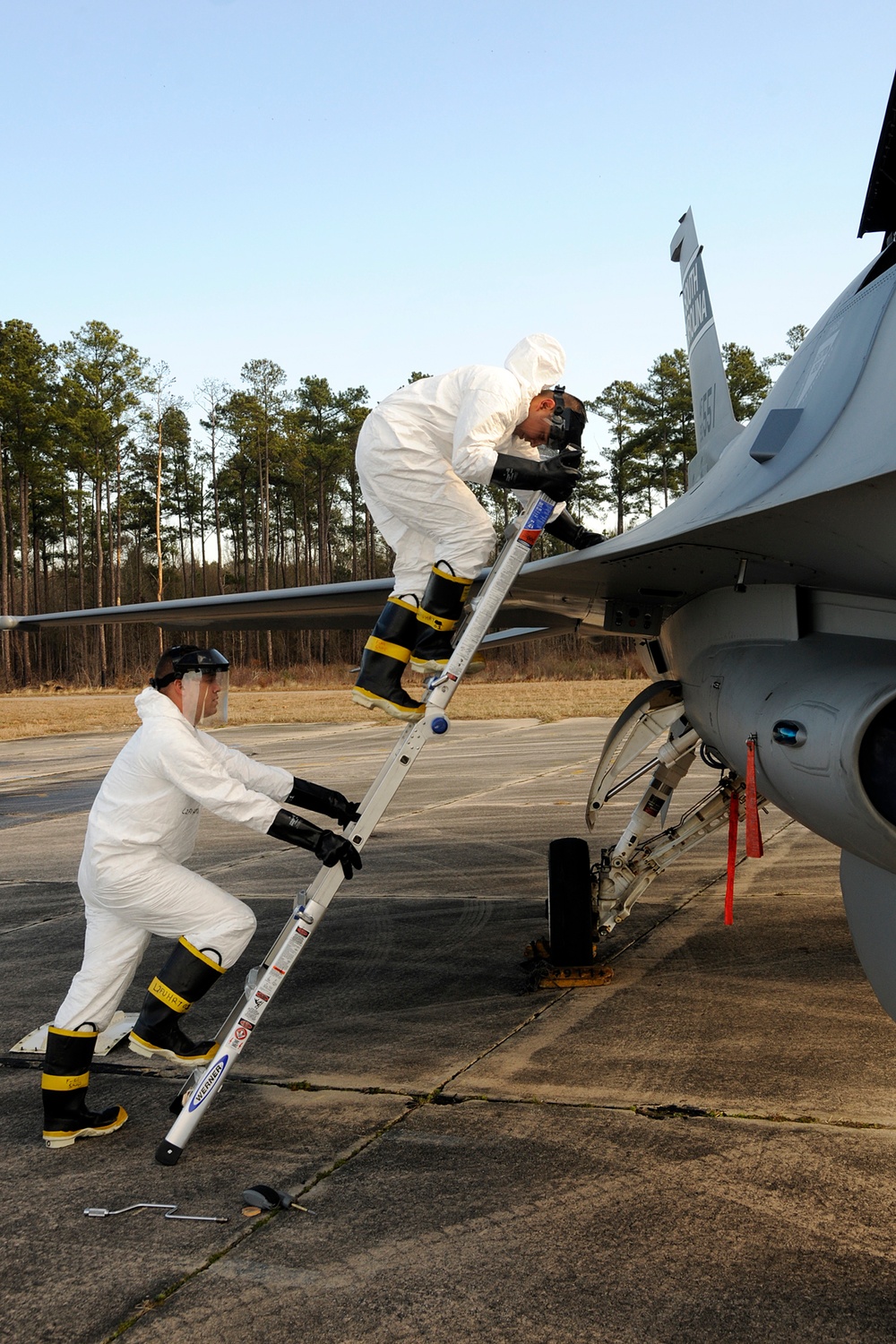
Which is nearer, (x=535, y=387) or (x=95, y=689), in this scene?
(x=535, y=387)

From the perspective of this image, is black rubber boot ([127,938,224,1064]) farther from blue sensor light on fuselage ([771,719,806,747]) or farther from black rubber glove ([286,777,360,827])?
blue sensor light on fuselage ([771,719,806,747])

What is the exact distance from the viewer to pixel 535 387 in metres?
4.16

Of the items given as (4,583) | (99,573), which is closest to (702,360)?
(4,583)

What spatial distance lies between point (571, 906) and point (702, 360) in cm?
385

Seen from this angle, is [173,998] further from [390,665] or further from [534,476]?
[534,476]

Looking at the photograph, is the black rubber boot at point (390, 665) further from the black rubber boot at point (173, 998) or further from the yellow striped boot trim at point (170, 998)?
the yellow striped boot trim at point (170, 998)

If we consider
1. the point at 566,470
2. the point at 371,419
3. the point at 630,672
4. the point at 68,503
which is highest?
the point at 68,503

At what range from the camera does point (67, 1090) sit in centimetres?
377

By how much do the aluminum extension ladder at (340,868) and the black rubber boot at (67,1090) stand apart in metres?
0.38

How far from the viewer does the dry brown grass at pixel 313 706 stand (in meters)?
28.3

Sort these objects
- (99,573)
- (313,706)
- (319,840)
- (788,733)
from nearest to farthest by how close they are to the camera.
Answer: (788,733), (319,840), (313,706), (99,573)

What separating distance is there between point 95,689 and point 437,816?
140ft

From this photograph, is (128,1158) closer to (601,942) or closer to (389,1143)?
(389,1143)

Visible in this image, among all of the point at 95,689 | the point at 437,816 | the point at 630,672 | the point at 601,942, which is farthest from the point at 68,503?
the point at 601,942
